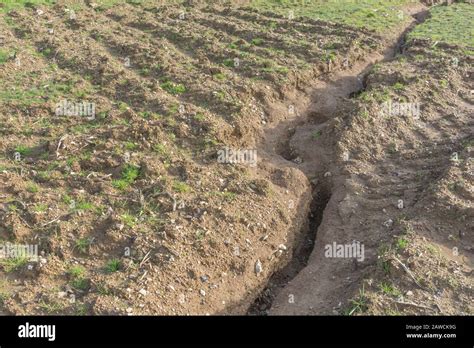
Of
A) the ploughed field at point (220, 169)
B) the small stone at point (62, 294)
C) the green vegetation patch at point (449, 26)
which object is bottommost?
the small stone at point (62, 294)

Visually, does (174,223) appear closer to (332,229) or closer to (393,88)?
(332,229)

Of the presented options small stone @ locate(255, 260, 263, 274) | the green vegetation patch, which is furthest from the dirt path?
the green vegetation patch

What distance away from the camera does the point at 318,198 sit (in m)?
11.9

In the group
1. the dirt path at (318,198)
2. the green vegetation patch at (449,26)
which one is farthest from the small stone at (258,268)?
the green vegetation patch at (449,26)

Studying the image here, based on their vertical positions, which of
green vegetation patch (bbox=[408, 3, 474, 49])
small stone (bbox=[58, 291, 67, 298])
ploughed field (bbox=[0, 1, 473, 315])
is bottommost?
small stone (bbox=[58, 291, 67, 298])

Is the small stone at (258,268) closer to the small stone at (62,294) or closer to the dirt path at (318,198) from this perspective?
the dirt path at (318,198)

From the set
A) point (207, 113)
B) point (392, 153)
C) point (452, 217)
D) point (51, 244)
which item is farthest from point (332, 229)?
point (51, 244)

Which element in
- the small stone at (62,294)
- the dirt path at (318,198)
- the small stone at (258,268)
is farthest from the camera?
the small stone at (258,268)

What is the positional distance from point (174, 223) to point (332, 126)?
5474mm

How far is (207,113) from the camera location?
43.8ft

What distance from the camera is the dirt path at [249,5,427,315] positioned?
932 cm

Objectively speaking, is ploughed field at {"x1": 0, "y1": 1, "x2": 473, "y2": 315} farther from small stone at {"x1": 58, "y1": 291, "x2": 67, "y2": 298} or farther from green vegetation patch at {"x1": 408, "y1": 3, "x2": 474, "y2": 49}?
green vegetation patch at {"x1": 408, "y1": 3, "x2": 474, "y2": 49}

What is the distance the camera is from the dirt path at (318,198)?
9.32 metres

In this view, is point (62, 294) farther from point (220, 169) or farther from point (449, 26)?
point (449, 26)
